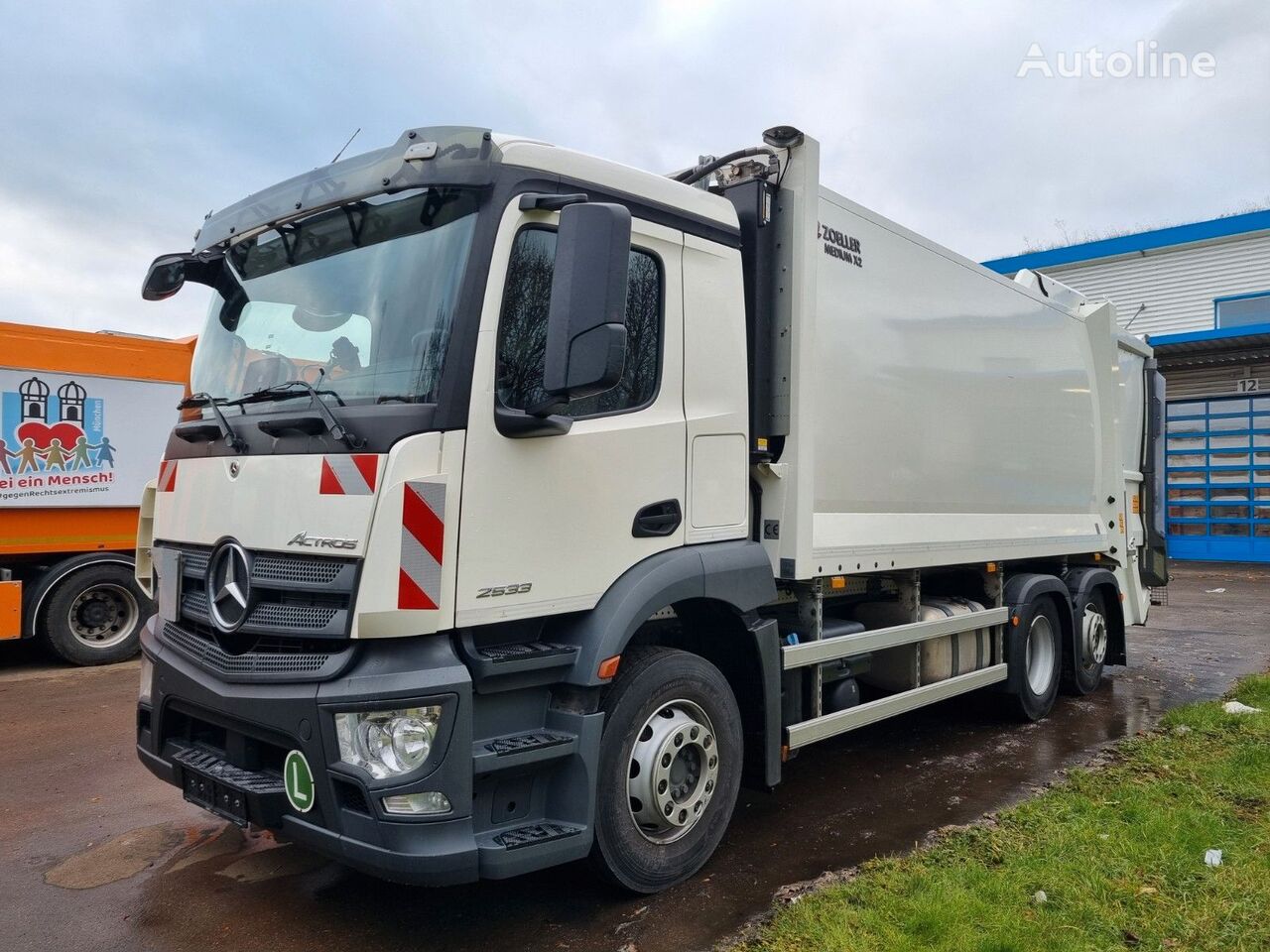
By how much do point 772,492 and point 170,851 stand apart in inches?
126

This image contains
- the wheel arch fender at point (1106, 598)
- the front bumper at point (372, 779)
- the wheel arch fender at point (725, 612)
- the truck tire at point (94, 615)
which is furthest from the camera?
the truck tire at point (94, 615)

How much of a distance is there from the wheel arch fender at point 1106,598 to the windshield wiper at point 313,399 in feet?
20.2

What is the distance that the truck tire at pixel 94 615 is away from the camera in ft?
27.6

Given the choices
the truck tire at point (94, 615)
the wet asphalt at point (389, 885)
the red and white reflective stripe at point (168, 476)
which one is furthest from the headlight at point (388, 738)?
the truck tire at point (94, 615)

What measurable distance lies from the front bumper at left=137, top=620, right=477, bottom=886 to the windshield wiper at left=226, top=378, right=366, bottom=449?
0.69 metres

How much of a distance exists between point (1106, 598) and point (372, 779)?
6969 millimetres

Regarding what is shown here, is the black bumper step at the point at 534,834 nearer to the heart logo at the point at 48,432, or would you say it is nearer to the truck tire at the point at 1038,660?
the truck tire at the point at 1038,660

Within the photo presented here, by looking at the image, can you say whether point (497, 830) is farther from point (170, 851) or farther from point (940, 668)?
point (940, 668)

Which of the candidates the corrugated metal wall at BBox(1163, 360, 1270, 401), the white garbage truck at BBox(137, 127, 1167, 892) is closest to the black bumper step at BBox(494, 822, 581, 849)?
the white garbage truck at BBox(137, 127, 1167, 892)

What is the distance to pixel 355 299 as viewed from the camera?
136 inches

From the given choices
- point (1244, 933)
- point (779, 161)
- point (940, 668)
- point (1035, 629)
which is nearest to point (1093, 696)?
point (1035, 629)

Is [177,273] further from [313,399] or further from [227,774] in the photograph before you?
[227,774]

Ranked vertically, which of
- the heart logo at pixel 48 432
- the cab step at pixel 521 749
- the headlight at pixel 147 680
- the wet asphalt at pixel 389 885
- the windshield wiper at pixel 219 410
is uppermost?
the heart logo at pixel 48 432

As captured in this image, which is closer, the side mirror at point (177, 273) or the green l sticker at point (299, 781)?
the green l sticker at point (299, 781)
